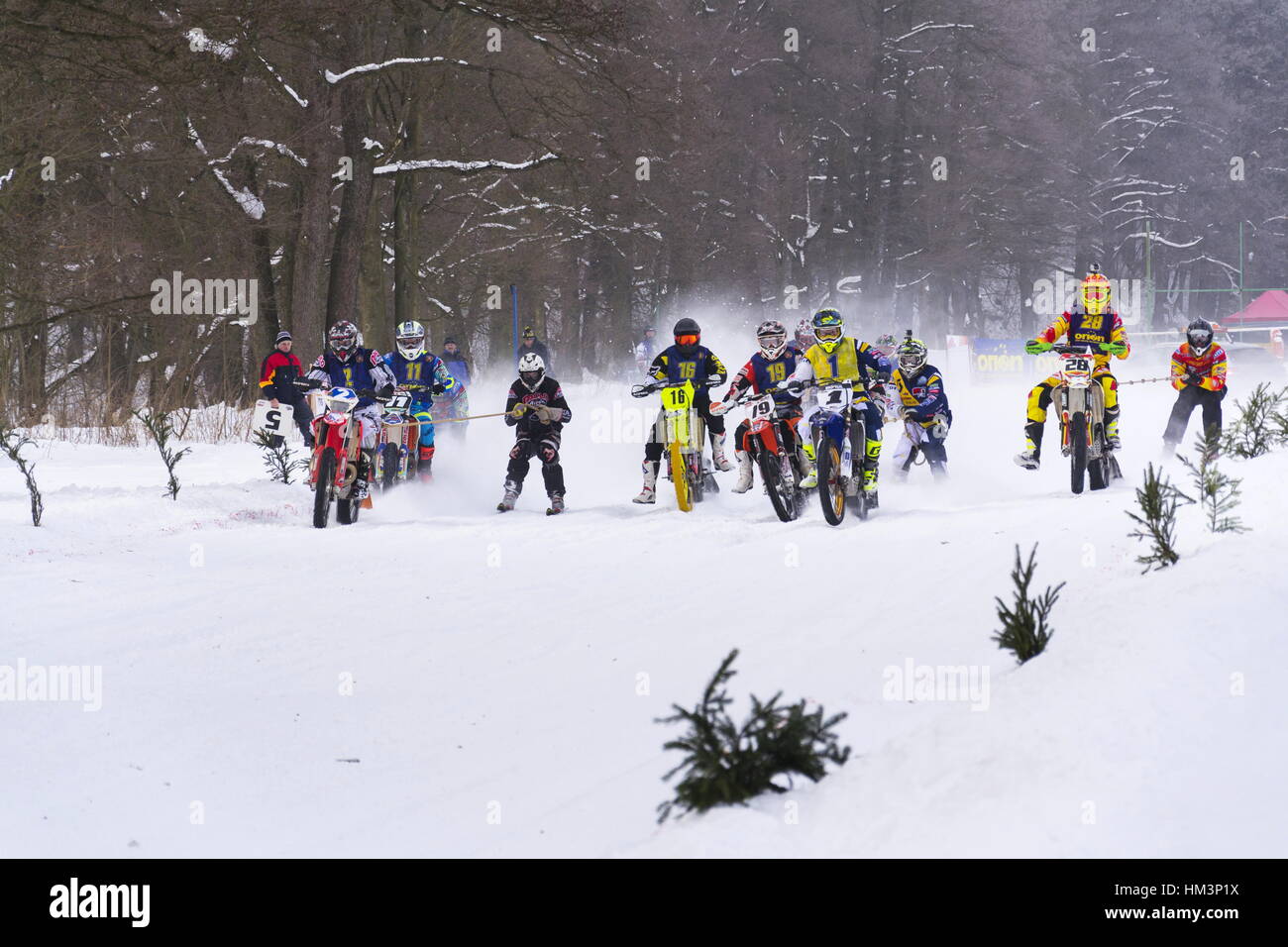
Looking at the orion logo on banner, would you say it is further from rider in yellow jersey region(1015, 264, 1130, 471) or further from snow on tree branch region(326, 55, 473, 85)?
rider in yellow jersey region(1015, 264, 1130, 471)

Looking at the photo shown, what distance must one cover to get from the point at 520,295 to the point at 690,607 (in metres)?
28.8

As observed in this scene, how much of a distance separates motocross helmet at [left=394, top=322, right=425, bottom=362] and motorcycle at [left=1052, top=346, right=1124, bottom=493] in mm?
6543

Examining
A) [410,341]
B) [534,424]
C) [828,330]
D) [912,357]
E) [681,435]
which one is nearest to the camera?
[828,330]

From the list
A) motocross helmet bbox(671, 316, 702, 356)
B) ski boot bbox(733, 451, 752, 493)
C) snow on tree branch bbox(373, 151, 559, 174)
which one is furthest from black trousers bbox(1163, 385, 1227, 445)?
snow on tree branch bbox(373, 151, 559, 174)

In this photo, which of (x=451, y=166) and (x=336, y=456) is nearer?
(x=336, y=456)

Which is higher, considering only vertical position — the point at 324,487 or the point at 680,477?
the point at 680,477

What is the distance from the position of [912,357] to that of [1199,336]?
2900 millimetres

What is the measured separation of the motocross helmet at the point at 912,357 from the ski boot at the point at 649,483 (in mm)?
3507

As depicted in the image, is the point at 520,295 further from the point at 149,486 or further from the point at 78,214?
the point at 149,486

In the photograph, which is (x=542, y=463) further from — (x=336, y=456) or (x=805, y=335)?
(x=805, y=335)

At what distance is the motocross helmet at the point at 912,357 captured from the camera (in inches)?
649

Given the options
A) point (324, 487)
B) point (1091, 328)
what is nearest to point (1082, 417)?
point (1091, 328)

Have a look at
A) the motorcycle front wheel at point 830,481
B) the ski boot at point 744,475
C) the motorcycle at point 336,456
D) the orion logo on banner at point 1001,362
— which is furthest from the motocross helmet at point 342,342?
the orion logo on banner at point 1001,362

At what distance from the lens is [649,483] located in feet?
47.5
